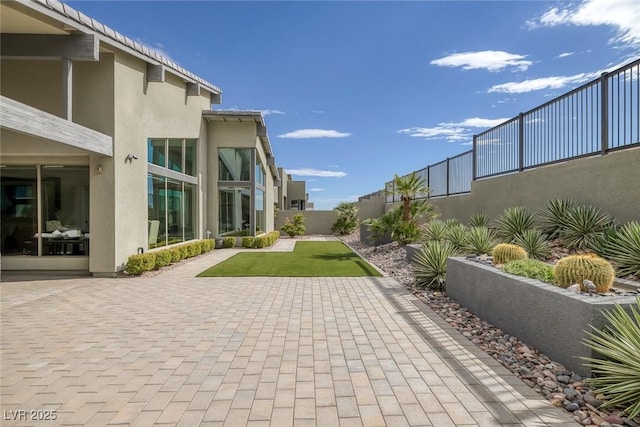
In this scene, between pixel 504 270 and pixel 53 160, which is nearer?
pixel 504 270

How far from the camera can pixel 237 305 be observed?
257 inches

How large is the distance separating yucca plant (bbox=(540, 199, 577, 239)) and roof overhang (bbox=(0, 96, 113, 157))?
10957 millimetres

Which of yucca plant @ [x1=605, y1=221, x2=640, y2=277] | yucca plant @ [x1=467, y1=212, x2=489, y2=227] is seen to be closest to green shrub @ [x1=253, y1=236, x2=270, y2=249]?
yucca plant @ [x1=467, y1=212, x2=489, y2=227]

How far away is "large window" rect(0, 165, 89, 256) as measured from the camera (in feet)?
31.5

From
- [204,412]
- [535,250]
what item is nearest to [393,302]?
[535,250]

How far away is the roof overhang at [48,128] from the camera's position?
5629mm

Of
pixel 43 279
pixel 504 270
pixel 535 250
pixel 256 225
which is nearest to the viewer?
pixel 504 270

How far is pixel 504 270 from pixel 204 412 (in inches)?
185

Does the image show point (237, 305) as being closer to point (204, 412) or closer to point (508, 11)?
point (204, 412)

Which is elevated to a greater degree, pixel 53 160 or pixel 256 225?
pixel 53 160

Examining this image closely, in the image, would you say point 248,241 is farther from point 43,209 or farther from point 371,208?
point 371,208

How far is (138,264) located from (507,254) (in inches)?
350

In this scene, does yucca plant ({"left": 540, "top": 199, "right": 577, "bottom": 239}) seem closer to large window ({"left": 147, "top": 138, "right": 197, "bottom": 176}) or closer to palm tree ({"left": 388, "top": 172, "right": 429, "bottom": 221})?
palm tree ({"left": 388, "top": 172, "right": 429, "bottom": 221})

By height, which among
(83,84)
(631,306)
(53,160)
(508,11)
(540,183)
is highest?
(508,11)
